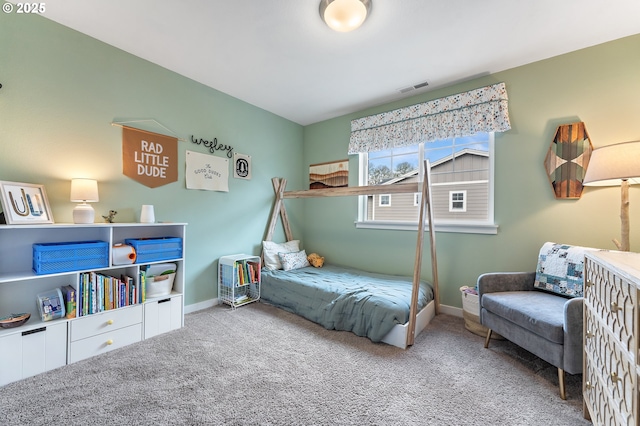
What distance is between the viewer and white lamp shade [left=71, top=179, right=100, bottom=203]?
1936mm

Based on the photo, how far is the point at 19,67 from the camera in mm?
1861

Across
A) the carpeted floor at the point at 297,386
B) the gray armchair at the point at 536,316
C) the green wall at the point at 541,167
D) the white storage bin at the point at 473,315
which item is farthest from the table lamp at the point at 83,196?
the white storage bin at the point at 473,315

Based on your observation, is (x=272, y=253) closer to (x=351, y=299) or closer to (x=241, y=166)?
(x=241, y=166)

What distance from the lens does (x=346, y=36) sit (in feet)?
6.76

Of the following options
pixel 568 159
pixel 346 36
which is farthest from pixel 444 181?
pixel 346 36

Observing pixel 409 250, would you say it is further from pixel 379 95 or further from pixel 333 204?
pixel 379 95

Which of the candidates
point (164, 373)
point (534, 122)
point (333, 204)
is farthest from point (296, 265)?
point (534, 122)

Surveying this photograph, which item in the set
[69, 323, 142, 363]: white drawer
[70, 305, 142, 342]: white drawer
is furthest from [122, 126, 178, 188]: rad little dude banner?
[69, 323, 142, 363]: white drawer

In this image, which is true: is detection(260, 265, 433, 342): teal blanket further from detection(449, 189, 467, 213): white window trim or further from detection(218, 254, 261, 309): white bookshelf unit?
detection(449, 189, 467, 213): white window trim

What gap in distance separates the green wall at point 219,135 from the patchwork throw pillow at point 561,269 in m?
0.28

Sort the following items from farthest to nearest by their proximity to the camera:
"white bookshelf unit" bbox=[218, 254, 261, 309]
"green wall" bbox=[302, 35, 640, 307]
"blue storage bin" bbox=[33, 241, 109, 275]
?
"white bookshelf unit" bbox=[218, 254, 261, 309] < "green wall" bbox=[302, 35, 640, 307] < "blue storage bin" bbox=[33, 241, 109, 275]

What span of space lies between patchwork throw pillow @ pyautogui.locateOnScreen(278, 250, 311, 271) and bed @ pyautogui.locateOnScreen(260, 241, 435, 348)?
0.15ft

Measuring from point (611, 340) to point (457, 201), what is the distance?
194 centimetres

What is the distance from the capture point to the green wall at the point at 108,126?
187 cm
